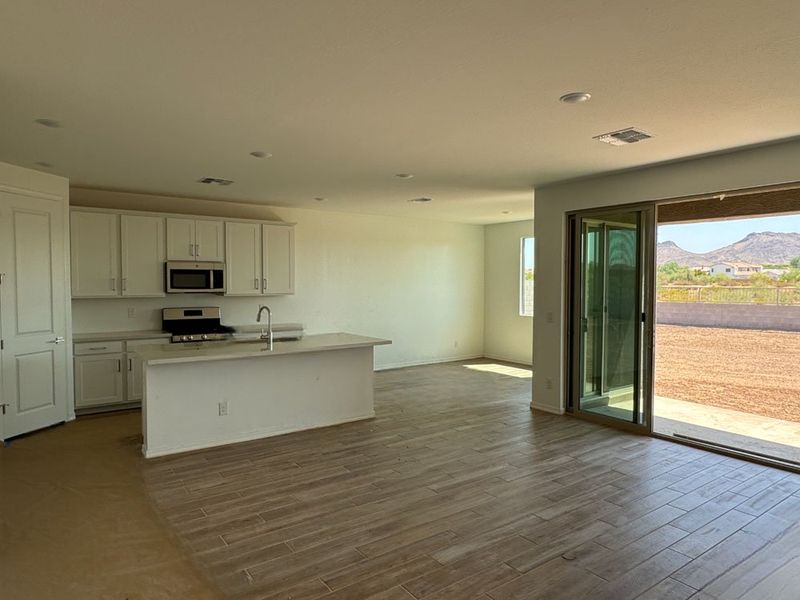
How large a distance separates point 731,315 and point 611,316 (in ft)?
18.6

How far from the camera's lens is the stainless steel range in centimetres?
640

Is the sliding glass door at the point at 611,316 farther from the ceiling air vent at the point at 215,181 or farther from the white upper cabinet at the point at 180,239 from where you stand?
the white upper cabinet at the point at 180,239

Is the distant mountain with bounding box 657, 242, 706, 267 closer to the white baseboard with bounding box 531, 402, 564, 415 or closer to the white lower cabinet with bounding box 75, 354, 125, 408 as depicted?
the white baseboard with bounding box 531, 402, 564, 415

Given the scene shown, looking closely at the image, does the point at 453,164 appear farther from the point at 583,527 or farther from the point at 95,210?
the point at 95,210

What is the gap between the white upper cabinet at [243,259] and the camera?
6809 millimetres

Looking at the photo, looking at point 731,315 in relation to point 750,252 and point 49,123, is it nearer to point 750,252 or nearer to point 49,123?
point 750,252

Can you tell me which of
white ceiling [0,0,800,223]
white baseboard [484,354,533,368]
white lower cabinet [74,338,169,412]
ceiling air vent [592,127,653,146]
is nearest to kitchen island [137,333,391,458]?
white lower cabinet [74,338,169,412]

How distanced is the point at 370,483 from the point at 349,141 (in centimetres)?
260

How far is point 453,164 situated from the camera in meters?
4.78

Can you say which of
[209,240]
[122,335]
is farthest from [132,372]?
[209,240]

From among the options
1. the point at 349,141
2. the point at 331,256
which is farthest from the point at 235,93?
the point at 331,256

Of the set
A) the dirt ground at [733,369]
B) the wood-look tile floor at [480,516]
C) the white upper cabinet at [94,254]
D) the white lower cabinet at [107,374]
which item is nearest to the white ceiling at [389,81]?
the white upper cabinet at [94,254]

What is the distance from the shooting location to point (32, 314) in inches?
197

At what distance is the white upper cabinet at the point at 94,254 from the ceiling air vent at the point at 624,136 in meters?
5.30
